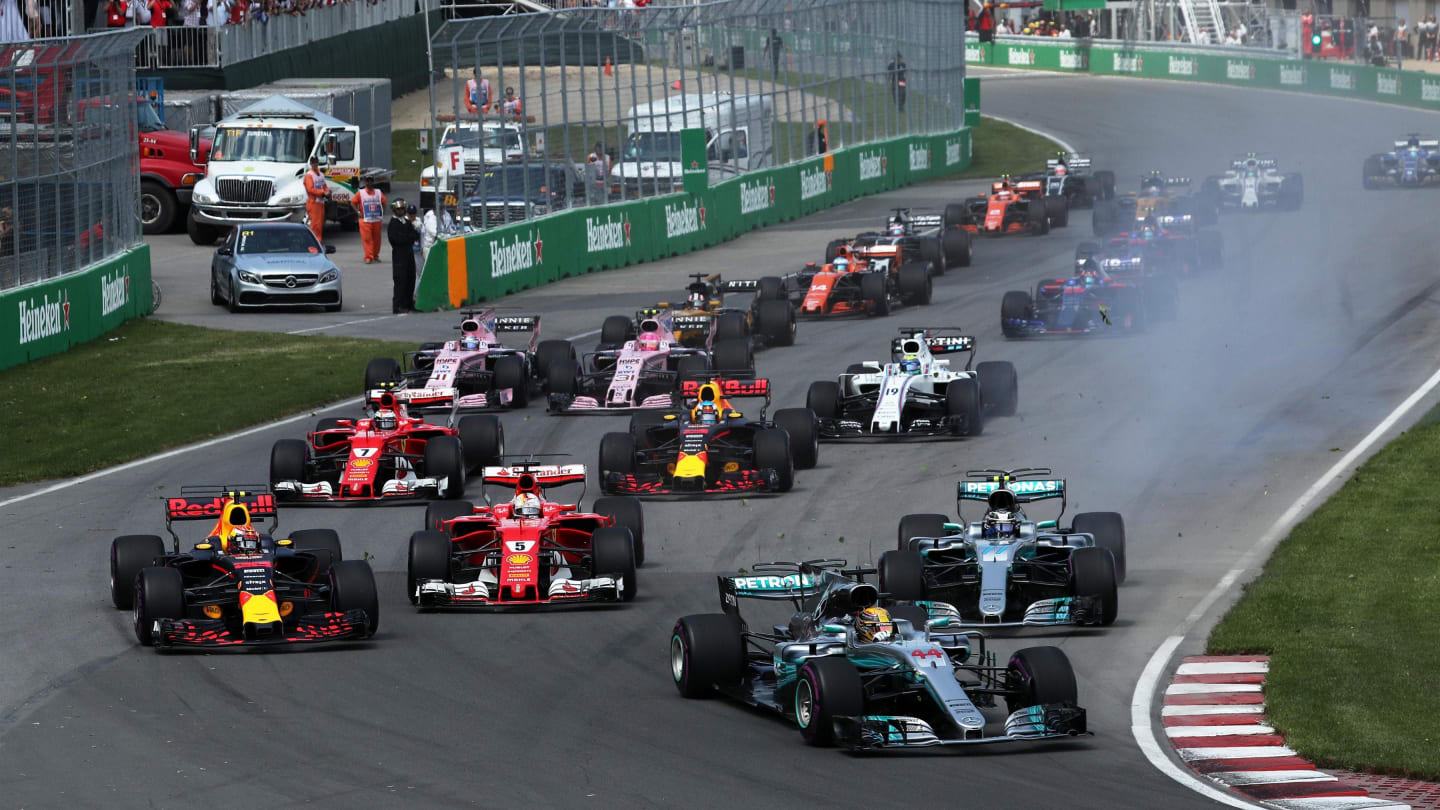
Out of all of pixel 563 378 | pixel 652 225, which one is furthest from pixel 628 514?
pixel 652 225

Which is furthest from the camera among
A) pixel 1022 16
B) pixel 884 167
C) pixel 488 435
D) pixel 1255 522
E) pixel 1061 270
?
pixel 1022 16

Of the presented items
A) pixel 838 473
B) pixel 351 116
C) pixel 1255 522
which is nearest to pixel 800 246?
pixel 351 116

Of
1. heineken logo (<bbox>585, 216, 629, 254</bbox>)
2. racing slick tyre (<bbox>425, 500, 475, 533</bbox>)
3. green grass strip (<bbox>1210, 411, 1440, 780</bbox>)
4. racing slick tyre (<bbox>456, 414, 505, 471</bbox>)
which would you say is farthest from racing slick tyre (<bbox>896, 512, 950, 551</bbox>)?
heineken logo (<bbox>585, 216, 629, 254</bbox>)

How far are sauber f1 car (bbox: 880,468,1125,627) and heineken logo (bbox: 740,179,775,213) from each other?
33442mm

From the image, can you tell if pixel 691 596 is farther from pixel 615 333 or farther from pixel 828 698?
pixel 615 333

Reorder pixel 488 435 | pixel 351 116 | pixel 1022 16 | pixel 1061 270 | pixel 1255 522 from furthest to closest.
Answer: pixel 1022 16 → pixel 351 116 → pixel 1061 270 → pixel 488 435 → pixel 1255 522

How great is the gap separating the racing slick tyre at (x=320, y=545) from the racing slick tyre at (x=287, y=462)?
15.0 ft

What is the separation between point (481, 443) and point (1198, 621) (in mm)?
9516

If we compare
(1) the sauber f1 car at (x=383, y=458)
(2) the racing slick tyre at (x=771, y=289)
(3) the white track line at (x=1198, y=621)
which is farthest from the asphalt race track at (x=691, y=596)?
(2) the racing slick tyre at (x=771, y=289)

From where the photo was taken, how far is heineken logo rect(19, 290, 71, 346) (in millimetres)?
32375

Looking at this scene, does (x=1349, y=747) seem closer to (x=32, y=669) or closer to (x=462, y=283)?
(x=32, y=669)

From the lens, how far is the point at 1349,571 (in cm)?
1934

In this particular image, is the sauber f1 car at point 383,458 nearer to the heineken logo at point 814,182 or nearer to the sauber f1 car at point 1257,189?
the sauber f1 car at point 1257,189

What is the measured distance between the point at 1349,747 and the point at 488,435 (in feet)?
41.6
